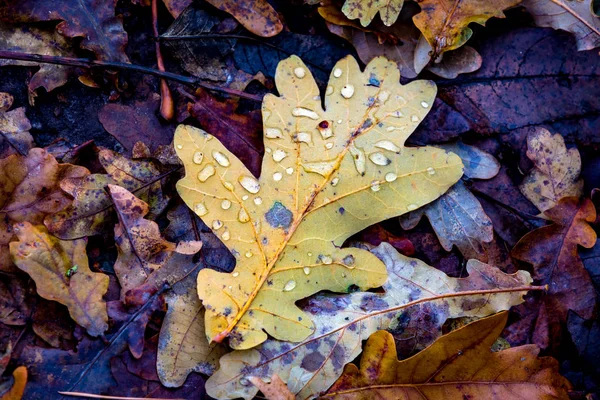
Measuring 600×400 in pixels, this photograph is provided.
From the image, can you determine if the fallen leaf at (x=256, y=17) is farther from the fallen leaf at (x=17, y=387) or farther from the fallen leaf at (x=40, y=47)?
the fallen leaf at (x=17, y=387)

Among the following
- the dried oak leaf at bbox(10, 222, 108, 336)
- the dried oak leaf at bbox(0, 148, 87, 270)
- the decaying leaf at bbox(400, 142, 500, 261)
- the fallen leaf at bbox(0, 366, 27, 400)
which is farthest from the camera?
the decaying leaf at bbox(400, 142, 500, 261)

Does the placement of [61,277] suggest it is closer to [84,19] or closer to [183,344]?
[183,344]

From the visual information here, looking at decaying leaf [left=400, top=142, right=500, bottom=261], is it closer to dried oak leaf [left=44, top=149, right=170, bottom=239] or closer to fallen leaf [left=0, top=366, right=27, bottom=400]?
dried oak leaf [left=44, top=149, right=170, bottom=239]

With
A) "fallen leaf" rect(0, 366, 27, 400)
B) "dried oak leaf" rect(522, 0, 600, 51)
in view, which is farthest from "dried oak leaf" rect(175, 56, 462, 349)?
"dried oak leaf" rect(522, 0, 600, 51)

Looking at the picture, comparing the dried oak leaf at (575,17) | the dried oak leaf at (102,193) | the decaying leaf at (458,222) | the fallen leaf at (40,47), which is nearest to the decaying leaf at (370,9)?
the dried oak leaf at (575,17)

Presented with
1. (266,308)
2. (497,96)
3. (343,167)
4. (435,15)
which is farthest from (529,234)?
(266,308)
